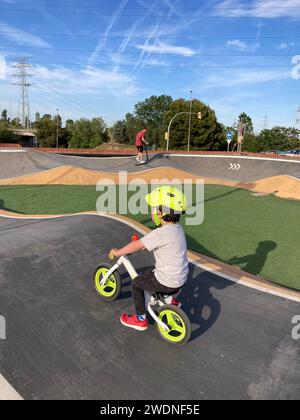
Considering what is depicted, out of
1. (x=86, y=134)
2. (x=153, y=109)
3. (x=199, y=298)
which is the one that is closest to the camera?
(x=199, y=298)

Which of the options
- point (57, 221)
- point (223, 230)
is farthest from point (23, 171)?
point (223, 230)

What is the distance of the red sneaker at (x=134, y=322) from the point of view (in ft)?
13.6

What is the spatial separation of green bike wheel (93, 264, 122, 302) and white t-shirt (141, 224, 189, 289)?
1272 millimetres

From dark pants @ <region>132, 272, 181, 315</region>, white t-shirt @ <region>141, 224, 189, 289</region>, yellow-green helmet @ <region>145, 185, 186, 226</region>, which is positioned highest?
yellow-green helmet @ <region>145, 185, 186, 226</region>

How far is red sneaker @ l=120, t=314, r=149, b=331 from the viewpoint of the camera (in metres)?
4.14

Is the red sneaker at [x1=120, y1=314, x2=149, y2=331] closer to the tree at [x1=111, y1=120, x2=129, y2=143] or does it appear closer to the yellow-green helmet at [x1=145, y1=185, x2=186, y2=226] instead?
the yellow-green helmet at [x1=145, y1=185, x2=186, y2=226]

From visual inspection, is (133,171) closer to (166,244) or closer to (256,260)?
(256,260)

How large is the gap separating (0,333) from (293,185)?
20.0 m

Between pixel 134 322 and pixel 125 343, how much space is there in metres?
0.32

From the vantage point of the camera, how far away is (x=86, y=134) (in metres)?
90.4

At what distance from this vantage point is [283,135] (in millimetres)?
94938

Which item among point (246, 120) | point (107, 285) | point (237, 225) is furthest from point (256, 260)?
point (246, 120)

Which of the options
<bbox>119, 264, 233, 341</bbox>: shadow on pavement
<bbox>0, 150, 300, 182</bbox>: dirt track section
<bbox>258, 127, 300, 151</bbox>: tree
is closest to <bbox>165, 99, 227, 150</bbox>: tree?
<bbox>258, 127, 300, 151</bbox>: tree
